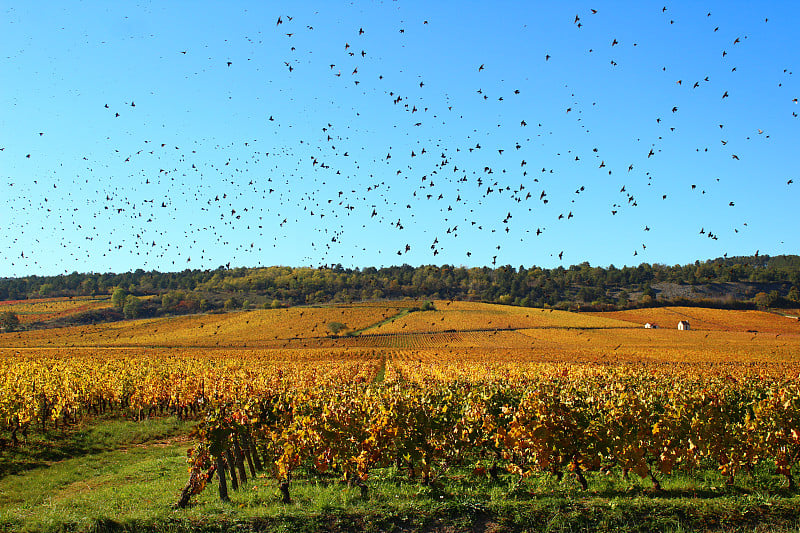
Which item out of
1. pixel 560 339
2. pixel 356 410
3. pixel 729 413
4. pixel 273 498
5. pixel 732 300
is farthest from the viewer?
pixel 732 300

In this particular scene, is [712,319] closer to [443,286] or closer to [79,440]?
[443,286]

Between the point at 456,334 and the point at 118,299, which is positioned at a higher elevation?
the point at 118,299

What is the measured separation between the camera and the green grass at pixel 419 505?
8492mm

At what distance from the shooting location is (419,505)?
9.26m

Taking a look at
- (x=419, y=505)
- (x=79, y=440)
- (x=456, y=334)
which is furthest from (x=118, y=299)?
(x=419, y=505)

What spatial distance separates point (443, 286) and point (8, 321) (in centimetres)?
11939

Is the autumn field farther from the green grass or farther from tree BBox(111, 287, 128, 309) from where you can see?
tree BBox(111, 287, 128, 309)

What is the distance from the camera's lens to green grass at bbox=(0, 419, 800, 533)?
849 centimetres

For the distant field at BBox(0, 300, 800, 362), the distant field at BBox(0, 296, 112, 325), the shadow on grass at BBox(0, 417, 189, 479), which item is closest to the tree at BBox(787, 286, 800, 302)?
the distant field at BBox(0, 300, 800, 362)

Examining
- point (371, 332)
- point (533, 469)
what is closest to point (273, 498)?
point (533, 469)

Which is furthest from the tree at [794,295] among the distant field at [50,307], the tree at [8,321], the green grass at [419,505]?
the tree at [8,321]

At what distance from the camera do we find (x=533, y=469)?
438 inches

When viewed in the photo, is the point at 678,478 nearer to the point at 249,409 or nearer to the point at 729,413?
the point at 729,413

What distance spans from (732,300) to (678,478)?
143 metres
